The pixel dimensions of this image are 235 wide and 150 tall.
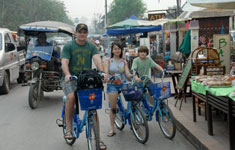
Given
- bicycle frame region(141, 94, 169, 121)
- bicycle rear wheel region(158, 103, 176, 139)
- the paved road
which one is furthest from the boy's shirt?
the paved road

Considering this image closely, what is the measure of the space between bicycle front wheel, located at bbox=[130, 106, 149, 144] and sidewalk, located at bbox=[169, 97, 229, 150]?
0.87m

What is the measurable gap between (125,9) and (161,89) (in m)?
68.4

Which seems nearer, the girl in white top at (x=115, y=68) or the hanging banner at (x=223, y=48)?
the girl in white top at (x=115, y=68)

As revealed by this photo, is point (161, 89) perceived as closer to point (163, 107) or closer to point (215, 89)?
point (163, 107)

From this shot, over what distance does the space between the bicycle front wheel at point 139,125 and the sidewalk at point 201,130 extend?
866 mm

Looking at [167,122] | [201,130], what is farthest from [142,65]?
[201,130]

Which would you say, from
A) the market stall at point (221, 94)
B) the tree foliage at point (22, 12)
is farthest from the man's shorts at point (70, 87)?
the tree foliage at point (22, 12)

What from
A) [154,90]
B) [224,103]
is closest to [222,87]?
[224,103]

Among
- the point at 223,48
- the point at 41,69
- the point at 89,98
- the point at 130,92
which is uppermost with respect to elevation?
the point at 223,48

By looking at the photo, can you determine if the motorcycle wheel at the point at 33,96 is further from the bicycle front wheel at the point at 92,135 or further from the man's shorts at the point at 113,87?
the bicycle front wheel at the point at 92,135

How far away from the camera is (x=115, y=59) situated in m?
6.17

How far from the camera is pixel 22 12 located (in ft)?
180

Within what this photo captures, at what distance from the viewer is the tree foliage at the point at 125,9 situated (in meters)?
72.6

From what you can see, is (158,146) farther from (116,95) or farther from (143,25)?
(143,25)
